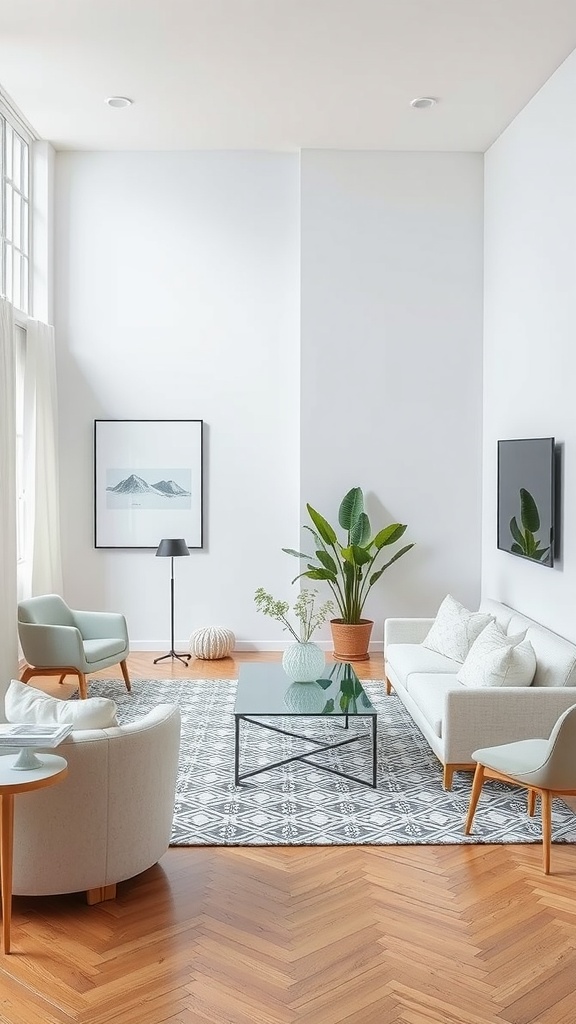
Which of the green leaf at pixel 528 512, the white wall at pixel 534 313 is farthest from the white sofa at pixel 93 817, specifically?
the green leaf at pixel 528 512

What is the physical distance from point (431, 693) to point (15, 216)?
4860mm

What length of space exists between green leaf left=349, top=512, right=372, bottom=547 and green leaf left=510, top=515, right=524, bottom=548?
1.33 meters

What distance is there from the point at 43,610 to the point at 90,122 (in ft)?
11.9

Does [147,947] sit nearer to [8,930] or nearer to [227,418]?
[8,930]

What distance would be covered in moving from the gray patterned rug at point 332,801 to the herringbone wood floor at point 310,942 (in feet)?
0.42

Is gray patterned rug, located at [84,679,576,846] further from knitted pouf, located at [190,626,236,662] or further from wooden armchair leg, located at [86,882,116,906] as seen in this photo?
knitted pouf, located at [190,626,236,662]

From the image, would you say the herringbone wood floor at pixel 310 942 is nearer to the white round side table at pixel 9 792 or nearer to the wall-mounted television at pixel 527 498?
the white round side table at pixel 9 792

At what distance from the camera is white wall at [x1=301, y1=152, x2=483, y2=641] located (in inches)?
300

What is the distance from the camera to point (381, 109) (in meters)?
6.64

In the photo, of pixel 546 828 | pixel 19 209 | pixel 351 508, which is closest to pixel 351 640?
pixel 351 508

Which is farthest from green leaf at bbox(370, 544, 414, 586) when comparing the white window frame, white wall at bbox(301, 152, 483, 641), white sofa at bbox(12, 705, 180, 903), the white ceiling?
white sofa at bbox(12, 705, 180, 903)

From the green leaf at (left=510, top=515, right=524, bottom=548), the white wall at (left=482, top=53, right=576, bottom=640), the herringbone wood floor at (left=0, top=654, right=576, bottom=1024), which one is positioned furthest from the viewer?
the green leaf at (left=510, top=515, right=524, bottom=548)

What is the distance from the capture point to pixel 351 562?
7242 mm

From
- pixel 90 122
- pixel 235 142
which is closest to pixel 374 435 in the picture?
pixel 235 142
